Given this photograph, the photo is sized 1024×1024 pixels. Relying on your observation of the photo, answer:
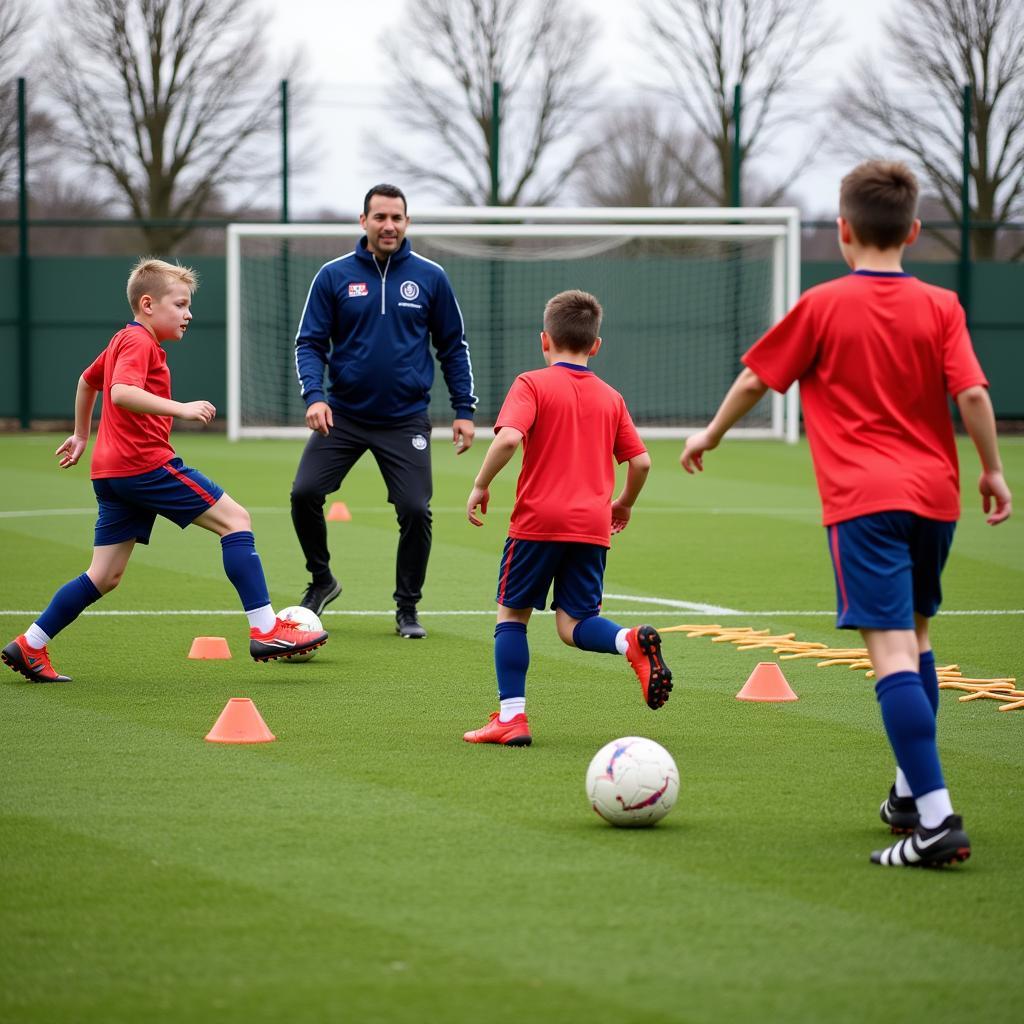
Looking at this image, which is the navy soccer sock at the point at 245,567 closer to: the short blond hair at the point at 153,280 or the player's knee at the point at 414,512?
the short blond hair at the point at 153,280

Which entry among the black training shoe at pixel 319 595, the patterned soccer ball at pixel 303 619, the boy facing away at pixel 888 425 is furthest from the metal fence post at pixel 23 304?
the boy facing away at pixel 888 425

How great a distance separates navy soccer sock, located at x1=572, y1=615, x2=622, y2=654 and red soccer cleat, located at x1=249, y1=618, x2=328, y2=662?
1569 mm

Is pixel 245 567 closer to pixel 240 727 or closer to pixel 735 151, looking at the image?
pixel 240 727

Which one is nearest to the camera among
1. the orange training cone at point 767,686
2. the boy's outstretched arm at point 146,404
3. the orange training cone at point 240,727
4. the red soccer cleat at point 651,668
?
the red soccer cleat at point 651,668

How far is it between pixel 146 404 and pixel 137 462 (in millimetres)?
324

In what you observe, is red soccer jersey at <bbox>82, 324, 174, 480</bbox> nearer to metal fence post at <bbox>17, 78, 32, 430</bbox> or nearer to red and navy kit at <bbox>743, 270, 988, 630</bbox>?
red and navy kit at <bbox>743, 270, 988, 630</bbox>

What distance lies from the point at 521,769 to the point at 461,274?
2245 cm

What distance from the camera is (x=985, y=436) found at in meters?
4.13

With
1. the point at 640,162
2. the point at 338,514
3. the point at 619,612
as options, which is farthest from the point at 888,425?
the point at 640,162

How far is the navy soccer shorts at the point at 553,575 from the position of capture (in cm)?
548

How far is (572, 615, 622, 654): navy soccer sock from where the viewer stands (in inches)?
217

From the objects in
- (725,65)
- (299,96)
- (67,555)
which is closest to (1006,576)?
(67,555)

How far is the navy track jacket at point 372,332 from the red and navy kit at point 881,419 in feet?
13.1

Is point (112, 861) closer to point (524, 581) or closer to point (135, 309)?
point (524, 581)
